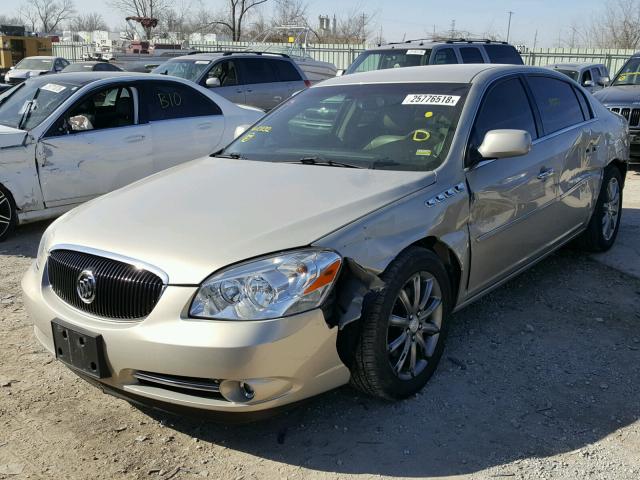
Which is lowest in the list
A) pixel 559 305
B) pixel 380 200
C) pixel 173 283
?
pixel 559 305

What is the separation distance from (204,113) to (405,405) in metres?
5.34

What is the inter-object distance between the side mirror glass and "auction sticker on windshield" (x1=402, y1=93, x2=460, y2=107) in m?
3.87

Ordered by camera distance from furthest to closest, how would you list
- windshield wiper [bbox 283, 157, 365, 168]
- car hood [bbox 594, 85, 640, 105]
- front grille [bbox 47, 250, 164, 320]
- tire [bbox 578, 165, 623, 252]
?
car hood [bbox 594, 85, 640, 105], tire [bbox 578, 165, 623, 252], windshield wiper [bbox 283, 157, 365, 168], front grille [bbox 47, 250, 164, 320]

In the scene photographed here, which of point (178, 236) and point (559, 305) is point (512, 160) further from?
point (178, 236)

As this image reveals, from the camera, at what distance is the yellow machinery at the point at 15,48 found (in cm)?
3238

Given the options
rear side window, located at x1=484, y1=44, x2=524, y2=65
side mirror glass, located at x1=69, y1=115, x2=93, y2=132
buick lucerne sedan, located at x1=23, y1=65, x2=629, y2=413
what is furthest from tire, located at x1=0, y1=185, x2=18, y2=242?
rear side window, located at x1=484, y1=44, x2=524, y2=65

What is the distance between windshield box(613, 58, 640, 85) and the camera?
455 inches

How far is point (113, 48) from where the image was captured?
31.4m

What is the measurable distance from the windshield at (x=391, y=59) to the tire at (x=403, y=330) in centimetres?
844

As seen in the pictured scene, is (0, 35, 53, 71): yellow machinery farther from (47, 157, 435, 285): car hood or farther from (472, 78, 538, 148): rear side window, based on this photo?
(472, 78, 538, 148): rear side window

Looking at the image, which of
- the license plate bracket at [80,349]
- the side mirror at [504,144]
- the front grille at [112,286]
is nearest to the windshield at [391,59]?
the side mirror at [504,144]

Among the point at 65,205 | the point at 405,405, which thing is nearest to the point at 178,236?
the point at 405,405

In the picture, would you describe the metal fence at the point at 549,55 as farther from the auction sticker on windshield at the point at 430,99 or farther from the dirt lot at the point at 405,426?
the dirt lot at the point at 405,426

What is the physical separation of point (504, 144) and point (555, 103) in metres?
1.50
